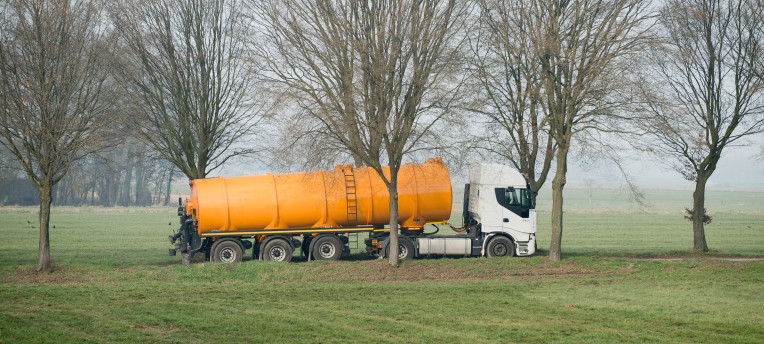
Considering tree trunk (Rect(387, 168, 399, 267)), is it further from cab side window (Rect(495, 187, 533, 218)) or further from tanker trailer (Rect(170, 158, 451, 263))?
cab side window (Rect(495, 187, 533, 218))

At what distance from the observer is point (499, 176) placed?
25.0 m

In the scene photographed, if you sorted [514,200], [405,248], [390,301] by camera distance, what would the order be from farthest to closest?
1. [514,200]
2. [405,248]
3. [390,301]

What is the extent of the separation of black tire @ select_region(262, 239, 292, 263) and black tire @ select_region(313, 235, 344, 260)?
1016mm

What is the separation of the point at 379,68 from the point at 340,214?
6418mm

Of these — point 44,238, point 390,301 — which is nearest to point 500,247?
point 390,301

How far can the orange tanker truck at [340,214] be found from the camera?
78.8ft

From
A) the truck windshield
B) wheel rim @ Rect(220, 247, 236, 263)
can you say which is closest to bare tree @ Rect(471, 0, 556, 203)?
the truck windshield

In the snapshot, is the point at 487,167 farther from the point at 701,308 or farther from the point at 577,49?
the point at 701,308

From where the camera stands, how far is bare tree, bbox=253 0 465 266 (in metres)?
20.9

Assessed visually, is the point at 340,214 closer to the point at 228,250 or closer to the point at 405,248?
the point at 405,248

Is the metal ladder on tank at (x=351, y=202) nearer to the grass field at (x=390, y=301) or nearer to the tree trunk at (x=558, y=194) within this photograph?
the grass field at (x=390, y=301)

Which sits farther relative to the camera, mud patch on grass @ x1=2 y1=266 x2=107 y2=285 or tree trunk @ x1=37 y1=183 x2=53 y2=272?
tree trunk @ x1=37 y1=183 x2=53 y2=272

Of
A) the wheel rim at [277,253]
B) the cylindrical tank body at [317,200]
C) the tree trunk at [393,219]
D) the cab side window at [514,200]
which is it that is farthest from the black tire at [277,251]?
the cab side window at [514,200]

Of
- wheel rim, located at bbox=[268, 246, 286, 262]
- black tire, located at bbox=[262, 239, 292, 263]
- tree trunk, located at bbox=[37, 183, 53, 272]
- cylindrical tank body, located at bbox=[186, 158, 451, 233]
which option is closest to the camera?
tree trunk, located at bbox=[37, 183, 53, 272]
